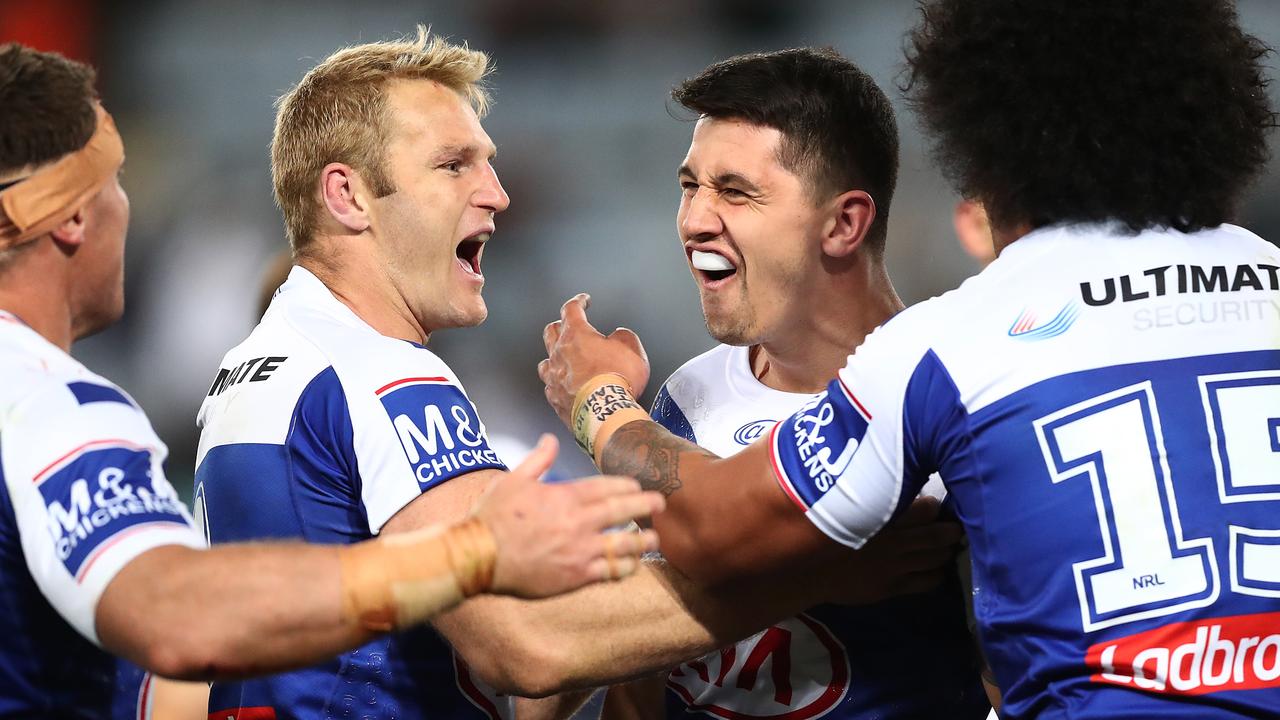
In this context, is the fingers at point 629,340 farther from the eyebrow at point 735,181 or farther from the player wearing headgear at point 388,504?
the player wearing headgear at point 388,504

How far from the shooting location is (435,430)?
9.71 ft

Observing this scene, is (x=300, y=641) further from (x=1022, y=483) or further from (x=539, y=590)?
(x=1022, y=483)

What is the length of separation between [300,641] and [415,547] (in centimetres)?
23

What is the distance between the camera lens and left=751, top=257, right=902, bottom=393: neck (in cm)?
377

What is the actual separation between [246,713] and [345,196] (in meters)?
1.42

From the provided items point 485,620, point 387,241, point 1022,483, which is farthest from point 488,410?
point 1022,483

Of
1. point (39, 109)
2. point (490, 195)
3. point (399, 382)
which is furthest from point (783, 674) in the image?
point (39, 109)

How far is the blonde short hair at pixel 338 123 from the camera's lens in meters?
3.66

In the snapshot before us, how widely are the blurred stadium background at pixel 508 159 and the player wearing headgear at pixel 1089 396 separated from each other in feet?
21.1

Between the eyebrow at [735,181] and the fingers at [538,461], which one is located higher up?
the eyebrow at [735,181]

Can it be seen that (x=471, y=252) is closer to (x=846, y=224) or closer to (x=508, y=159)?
(x=846, y=224)

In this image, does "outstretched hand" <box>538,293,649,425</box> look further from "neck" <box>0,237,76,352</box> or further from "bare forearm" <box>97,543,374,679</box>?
"bare forearm" <box>97,543,374,679</box>

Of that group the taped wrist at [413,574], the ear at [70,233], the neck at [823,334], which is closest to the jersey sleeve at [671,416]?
the neck at [823,334]

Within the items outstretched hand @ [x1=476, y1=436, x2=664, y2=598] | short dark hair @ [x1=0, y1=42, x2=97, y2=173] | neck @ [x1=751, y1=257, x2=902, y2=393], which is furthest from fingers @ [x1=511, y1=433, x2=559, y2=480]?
neck @ [x1=751, y1=257, x2=902, y2=393]
